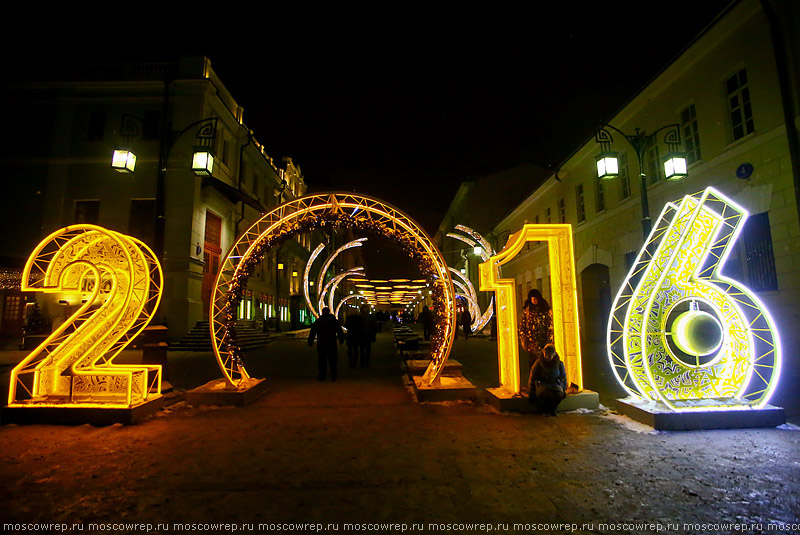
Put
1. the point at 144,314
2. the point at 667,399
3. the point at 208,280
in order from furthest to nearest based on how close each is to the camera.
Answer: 1. the point at 208,280
2. the point at 144,314
3. the point at 667,399

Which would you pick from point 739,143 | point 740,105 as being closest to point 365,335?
point 739,143

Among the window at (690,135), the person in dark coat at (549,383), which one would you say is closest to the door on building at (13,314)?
the person in dark coat at (549,383)

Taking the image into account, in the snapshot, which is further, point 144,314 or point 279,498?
point 144,314

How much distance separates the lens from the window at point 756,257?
10.2 metres

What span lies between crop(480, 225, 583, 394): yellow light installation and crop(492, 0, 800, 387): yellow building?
426cm

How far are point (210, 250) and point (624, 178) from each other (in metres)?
20.8

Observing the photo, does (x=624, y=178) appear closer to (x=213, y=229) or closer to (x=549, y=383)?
(x=549, y=383)

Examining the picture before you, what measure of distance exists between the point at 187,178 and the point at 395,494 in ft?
68.7

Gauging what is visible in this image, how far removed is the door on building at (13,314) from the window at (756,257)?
2955 centimetres

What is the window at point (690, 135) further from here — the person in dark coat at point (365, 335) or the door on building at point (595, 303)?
the person in dark coat at point (365, 335)

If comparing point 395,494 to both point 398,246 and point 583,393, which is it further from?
point 398,246

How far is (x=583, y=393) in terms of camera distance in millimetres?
7133

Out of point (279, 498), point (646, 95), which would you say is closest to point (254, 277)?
point (646, 95)
